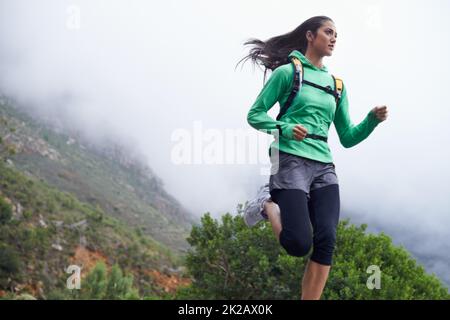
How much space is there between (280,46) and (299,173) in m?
1.38

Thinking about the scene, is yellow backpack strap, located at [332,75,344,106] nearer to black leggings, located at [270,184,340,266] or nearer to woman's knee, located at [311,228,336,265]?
black leggings, located at [270,184,340,266]

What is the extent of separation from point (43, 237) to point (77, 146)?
→ 36.9 m

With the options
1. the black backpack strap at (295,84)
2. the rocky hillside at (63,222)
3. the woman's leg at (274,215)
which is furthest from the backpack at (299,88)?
the rocky hillside at (63,222)

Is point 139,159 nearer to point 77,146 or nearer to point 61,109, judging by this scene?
point 61,109

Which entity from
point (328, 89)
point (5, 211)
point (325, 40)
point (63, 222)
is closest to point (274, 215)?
point (328, 89)

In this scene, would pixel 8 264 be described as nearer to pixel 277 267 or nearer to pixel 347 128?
pixel 277 267

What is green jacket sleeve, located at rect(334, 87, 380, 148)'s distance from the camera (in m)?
3.69

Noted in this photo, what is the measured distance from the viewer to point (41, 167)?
152 ft

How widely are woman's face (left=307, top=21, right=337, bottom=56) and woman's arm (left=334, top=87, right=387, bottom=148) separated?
347 millimetres

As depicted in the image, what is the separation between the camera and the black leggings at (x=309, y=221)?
302cm

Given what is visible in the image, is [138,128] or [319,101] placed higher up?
[138,128]

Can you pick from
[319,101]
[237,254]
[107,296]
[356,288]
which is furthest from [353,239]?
[107,296]

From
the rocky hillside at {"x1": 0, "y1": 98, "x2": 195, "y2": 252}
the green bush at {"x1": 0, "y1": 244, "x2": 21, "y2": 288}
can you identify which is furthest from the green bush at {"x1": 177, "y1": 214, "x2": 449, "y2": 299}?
the rocky hillside at {"x1": 0, "y1": 98, "x2": 195, "y2": 252}

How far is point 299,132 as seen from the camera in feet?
9.98
